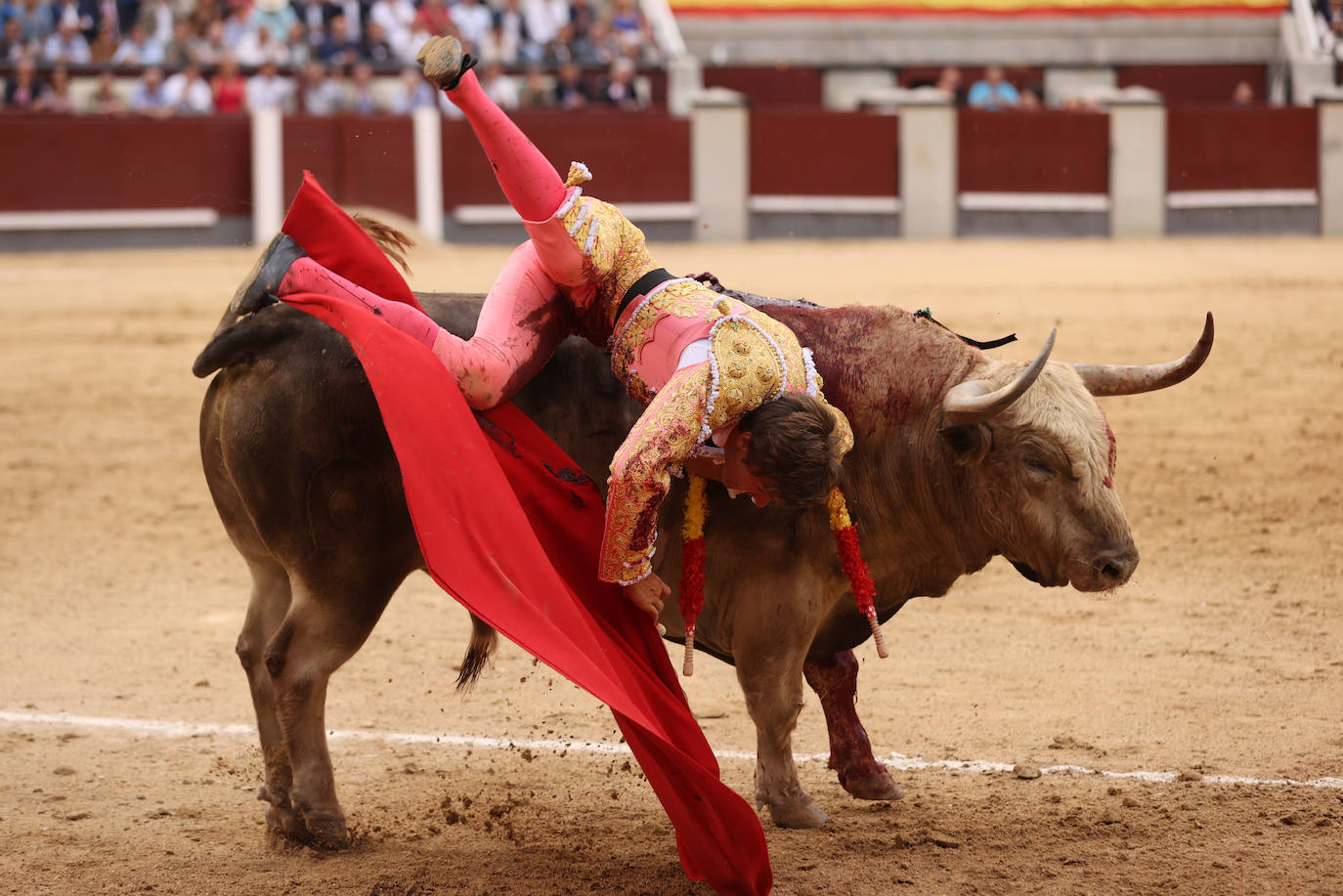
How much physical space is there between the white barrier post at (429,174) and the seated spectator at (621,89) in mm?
1755

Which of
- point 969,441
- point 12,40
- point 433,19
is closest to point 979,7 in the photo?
point 433,19

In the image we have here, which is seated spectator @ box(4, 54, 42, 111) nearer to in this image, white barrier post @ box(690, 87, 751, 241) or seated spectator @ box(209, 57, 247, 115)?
seated spectator @ box(209, 57, 247, 115)

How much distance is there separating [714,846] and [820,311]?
1.14m

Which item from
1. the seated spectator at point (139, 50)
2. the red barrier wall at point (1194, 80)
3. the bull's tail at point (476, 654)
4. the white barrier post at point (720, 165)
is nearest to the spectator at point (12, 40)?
the seated spectator at point (139, 50)

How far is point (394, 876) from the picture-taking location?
333cm

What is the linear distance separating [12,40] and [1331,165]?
41.4ft

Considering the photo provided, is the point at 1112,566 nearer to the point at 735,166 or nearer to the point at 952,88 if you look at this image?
the point at 735,166

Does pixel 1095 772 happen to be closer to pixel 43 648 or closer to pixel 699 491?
pixel 699 491

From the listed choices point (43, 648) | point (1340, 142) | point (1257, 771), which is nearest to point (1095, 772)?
point (1257, 771)

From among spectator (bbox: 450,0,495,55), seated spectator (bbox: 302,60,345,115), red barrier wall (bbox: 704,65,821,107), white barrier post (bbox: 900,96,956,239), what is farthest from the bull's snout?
red barrier wall (bbox: 704,65,821,107)

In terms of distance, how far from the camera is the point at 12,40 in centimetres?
1556

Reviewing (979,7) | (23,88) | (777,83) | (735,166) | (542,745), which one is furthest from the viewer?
(979,7)

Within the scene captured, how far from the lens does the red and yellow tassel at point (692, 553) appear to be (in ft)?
10.9

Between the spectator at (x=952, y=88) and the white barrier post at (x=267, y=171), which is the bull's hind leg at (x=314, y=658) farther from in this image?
the spectator at (x=952, y=88)
